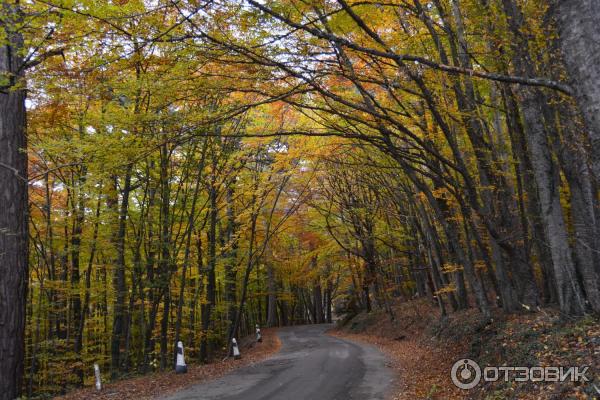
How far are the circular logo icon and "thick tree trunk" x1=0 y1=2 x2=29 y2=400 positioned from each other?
29.0ft

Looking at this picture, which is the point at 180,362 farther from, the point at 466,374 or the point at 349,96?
the point at 349,96

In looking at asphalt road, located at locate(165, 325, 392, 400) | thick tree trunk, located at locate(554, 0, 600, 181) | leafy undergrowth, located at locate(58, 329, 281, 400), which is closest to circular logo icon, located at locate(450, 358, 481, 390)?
asphalt road, located at locate(165, 325, 392, 400)

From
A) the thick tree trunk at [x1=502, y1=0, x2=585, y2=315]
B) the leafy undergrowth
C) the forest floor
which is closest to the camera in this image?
the forest floor

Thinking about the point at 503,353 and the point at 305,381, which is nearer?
the point at 503,353

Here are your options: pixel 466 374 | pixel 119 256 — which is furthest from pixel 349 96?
pixel 119 256

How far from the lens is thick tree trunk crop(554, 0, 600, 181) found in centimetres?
312

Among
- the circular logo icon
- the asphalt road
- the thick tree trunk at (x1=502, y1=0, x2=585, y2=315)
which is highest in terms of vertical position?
the thick tree trunk at (x1=502, y1=0, x2=585, y2=315)

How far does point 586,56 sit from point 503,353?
18.7 feet

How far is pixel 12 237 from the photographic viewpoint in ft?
27.1

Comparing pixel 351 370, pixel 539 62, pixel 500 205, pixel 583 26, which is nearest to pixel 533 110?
pixel 539 62

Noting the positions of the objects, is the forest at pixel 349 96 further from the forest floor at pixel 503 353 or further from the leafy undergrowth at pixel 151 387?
the leafy undergrowth at pixel 151 387

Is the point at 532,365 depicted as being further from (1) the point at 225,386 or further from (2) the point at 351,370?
(1) the point at 225,386

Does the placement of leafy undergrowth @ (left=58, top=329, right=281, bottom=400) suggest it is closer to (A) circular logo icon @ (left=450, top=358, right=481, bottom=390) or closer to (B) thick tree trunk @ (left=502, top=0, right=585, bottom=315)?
(A) circular logo icon @ (left=450, top=358, right=481, bottom=390)

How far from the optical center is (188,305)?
22750 millimetres
